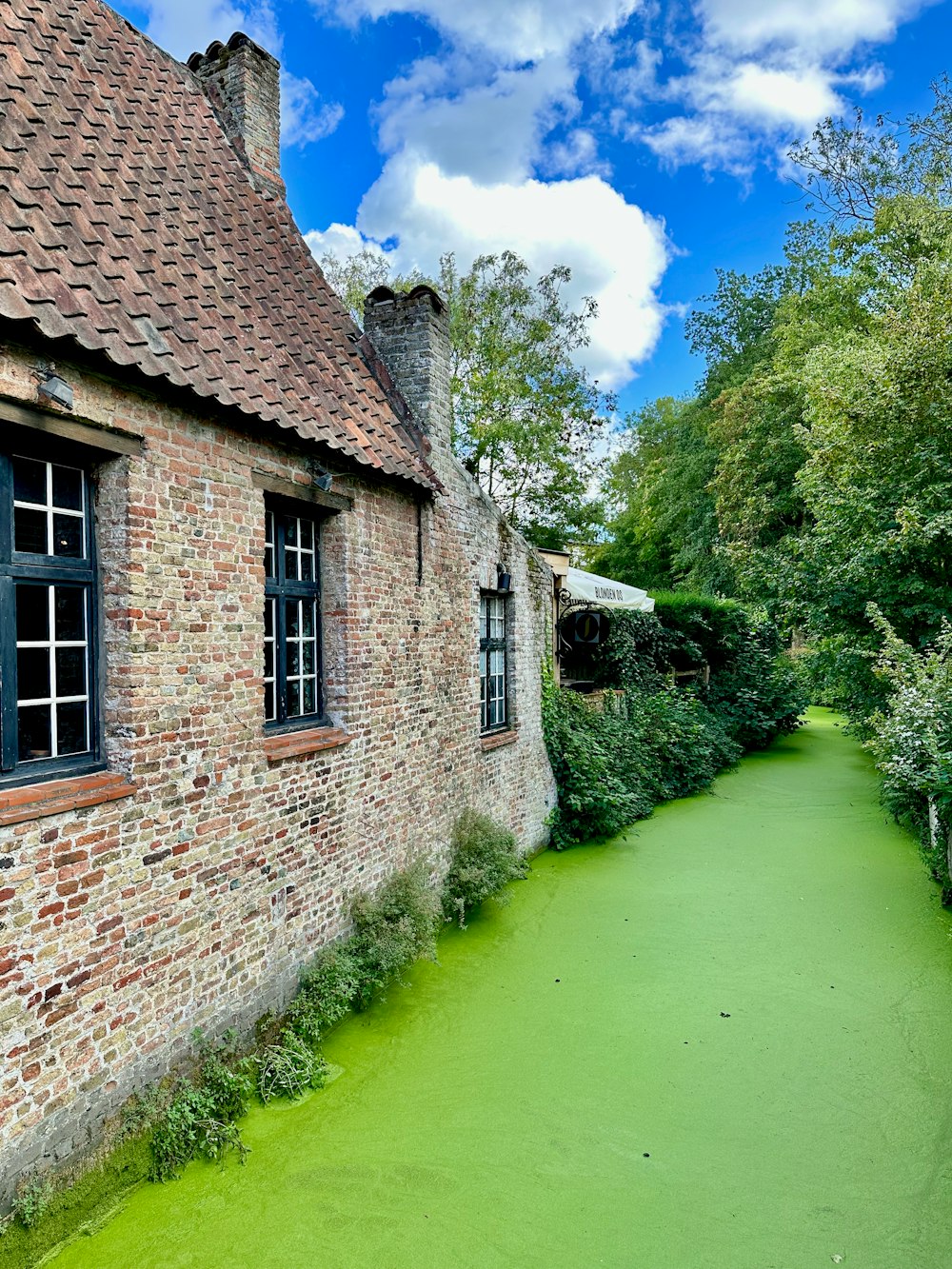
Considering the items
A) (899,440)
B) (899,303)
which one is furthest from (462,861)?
(899,303)

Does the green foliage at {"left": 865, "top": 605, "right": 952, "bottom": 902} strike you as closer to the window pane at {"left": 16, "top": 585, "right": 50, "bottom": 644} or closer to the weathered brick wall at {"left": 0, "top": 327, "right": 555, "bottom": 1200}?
the weathered brick wall at {"left": 0, "top": 327, "right": 555, "bottom": 1200}

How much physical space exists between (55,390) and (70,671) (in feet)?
4.40

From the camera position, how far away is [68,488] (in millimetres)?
3545

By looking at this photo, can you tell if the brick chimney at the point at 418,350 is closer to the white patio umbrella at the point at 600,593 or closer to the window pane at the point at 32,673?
the white patio umbrella at the point at 600,593

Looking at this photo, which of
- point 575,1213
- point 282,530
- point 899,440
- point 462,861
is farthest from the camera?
point 899,440

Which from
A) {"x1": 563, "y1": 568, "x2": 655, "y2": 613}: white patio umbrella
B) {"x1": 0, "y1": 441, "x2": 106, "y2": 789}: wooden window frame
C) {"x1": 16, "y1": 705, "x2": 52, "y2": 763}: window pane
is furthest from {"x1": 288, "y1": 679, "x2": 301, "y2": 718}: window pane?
{"x1": 563, "y1": 568, "x2": 655, "y2": 613}: white patio umbrella

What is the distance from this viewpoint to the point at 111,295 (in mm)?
3645

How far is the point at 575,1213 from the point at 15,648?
3.76m

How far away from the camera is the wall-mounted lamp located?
3.13 metres

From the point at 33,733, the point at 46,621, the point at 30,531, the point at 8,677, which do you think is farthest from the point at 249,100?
the point at 33,733

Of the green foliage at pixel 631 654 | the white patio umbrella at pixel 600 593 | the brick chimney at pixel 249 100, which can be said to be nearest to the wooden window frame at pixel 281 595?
the brick chimney at pixel 249 100

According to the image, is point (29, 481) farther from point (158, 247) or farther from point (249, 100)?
point (249, 100)

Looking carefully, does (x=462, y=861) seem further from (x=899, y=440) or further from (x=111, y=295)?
(x=899, y=440)

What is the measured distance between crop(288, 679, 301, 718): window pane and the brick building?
0.14ft
